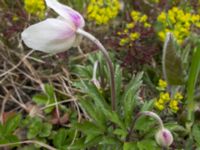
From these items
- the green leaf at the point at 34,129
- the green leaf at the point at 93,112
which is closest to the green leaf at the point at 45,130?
the green leaf at the point at 34,129

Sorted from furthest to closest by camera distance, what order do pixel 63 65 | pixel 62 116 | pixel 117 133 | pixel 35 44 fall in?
pixel 63 65
pixel 62 116
pixel 117 133
pixel 35 44

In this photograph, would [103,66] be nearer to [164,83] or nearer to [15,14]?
[164,83]

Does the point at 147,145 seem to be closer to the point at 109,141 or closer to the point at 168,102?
the point at 109,141

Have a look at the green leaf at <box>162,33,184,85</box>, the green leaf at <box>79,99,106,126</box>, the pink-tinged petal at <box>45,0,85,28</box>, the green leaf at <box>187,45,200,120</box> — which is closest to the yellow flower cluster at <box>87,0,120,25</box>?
the green leaf at <box>162,33,184,85</box>

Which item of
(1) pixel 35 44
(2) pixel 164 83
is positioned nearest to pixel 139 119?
(2) pixel 164 83

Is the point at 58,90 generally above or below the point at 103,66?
below

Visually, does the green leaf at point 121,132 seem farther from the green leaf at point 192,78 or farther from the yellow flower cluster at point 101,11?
the yellow flower cluster at point 101,11

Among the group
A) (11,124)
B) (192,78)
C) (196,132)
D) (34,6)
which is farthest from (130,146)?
(34,6)
